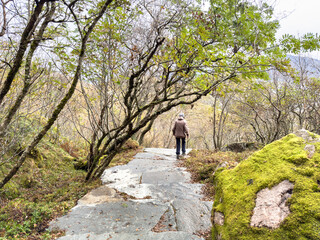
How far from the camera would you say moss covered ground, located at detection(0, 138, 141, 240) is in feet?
11.2

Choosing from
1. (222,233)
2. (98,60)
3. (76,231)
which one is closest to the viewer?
(222,233)

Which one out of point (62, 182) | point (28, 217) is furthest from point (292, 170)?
point (62, 182)

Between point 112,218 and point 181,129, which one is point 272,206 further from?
point 181,129

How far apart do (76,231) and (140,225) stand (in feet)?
3.49

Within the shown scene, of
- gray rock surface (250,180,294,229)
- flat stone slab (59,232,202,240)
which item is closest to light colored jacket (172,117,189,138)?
flat stone slab (59,232,202,240)

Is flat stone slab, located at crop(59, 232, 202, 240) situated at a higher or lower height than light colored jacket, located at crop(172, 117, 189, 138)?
lower

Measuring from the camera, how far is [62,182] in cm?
631

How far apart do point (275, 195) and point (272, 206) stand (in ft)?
0.47

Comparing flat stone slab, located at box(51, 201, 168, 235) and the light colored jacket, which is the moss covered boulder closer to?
flat stone slab, located at box(51, 201, 168, 235)

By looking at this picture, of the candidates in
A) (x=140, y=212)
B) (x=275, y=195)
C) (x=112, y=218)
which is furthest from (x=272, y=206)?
(x=112, y=218)

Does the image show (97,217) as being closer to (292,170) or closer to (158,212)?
(158,212)

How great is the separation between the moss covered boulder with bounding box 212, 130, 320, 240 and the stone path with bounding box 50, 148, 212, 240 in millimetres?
962

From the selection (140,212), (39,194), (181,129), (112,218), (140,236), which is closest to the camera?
(140,236)

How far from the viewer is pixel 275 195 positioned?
87.7 inches
